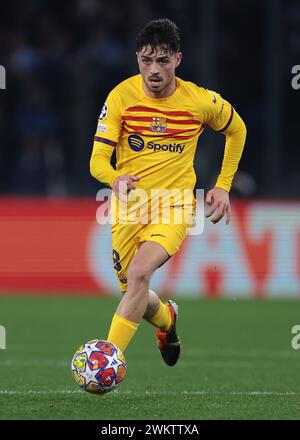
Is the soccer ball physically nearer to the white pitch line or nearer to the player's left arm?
the white pitch line

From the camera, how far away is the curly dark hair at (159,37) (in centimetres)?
731

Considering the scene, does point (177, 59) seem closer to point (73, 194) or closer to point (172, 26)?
point (172, 26)

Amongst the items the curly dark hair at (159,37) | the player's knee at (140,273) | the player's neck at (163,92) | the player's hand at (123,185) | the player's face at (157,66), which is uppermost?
the curly dark hair at (159,37)

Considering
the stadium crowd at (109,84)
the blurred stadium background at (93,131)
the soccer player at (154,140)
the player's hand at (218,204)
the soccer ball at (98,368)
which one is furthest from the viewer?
the stadium crowd at (109,84)

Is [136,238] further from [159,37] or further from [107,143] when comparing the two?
[159,37]

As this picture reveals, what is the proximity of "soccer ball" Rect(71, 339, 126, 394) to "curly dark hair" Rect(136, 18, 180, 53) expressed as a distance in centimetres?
198

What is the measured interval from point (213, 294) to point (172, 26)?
8.58 m

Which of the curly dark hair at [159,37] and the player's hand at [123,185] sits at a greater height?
the curly dark hair at [159,37]

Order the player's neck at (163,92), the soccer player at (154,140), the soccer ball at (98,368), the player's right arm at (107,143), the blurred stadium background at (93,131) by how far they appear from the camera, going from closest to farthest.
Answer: the soccer ball at (98,368) → the player's right arm at (107,143) → the soccer player at (154,140) → the player's neck at (163,92) → the blurred stadium background at (93,131)

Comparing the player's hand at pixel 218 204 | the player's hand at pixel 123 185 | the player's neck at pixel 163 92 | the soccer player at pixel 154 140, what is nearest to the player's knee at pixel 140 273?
the soccer player at pixel 154 140

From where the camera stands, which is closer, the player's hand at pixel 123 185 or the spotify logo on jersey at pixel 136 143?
the player's hand at pixel 123 185

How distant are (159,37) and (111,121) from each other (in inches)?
25.1

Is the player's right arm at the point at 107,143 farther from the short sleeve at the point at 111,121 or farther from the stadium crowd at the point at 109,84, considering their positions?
the stadium crowd at the point at 109,84

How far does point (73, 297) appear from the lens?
15648 mm
